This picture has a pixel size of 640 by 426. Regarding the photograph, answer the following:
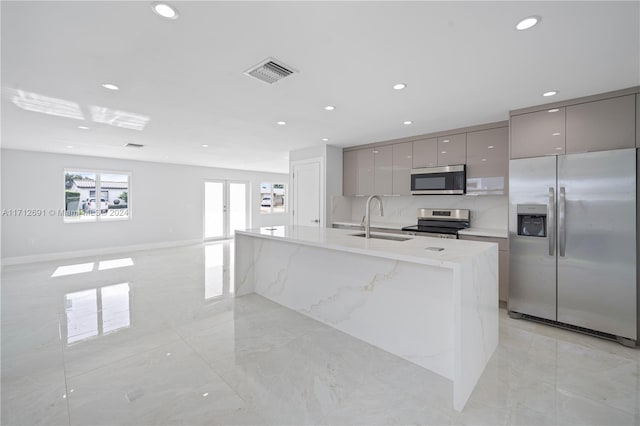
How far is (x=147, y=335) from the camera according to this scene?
8.87 feet

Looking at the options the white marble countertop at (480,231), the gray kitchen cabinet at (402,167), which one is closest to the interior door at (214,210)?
the white marble countertop at (480,231)

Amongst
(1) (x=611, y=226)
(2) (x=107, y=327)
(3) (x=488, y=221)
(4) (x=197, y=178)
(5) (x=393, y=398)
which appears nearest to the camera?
(5) (x=393, y=398)

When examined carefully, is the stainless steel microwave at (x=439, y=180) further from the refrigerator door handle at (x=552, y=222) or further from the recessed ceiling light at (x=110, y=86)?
the recessed ceiling light at (x=110, y=86)

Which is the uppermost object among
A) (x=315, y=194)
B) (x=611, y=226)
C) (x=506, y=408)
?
(x=315, y=194)

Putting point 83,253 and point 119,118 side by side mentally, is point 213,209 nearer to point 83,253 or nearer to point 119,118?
point 83,253

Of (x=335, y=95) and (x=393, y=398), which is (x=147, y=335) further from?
(x=335, y=95)

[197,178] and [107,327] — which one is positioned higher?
[197,178]

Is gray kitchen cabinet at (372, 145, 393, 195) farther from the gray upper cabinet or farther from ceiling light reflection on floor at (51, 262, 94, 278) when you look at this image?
ceiling light reflection on floor at (51, 262, 94, 278)

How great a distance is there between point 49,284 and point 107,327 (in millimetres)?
2456

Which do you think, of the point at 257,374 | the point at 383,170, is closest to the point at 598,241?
the point at 383,170

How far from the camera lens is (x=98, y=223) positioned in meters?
6.88

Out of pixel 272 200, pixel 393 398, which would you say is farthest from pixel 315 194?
pixel 272 200

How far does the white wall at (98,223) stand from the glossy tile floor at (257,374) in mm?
3543

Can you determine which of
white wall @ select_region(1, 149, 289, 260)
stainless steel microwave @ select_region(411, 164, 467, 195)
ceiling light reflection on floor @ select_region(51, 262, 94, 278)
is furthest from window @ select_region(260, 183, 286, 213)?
stainless steel microwave @ select_region(411, 164, 467, 195)
